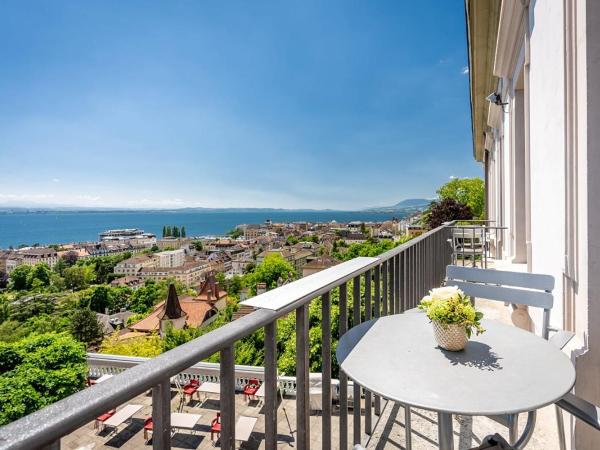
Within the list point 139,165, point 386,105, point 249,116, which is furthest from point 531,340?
point 139,165

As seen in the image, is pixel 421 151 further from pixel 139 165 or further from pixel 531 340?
pixel 139 165

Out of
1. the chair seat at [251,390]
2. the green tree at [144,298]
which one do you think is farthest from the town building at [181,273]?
the chair seat at [251,390]

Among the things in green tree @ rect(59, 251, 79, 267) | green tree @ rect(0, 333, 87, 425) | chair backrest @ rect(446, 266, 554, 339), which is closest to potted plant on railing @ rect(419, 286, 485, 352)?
chair backrest @ rect(446, 266, 554, 339)

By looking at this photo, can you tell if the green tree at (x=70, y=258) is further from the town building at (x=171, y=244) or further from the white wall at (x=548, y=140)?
the white wall at (x=548, y=140)

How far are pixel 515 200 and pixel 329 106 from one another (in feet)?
145

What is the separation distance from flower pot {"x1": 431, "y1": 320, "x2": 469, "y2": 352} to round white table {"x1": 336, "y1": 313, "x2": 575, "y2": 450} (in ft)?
0.09

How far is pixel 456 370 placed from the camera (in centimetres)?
113

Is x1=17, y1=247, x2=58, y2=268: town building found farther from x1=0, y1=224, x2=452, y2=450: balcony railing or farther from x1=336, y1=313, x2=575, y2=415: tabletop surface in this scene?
x1=336, y1=313, x2=575, y2=415: tabletop surface

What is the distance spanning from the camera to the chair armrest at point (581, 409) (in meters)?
1.01

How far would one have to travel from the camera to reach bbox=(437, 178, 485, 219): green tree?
22.4m

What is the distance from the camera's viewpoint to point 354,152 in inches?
2783

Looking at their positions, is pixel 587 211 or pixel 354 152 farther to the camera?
pixel 354 152

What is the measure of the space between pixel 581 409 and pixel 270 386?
1026mm

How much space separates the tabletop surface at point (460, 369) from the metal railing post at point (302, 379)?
148 mm
